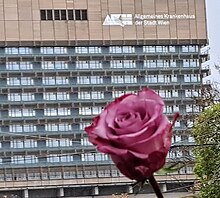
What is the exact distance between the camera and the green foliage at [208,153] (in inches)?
372

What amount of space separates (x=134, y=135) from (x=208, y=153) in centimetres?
936

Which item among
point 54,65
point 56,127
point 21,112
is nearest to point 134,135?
point 56,127

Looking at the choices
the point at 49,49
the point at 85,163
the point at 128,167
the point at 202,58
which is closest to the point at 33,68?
the point at 49,49

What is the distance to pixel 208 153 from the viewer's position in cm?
1002

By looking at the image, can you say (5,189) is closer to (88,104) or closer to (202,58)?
(88,104)

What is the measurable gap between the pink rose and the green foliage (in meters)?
8.17

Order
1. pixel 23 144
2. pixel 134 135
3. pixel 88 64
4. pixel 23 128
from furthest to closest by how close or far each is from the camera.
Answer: pixel 88 64
pixel 23 144
pixel 23 128
pixel 134 135

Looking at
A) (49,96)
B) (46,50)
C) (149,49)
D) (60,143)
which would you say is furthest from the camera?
(149,49)

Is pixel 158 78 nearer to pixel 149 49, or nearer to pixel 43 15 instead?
pixel 149 49

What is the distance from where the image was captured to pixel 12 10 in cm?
3703

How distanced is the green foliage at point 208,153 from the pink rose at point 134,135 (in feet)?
26.8

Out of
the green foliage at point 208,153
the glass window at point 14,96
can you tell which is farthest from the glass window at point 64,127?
the green foliage at point 208,153

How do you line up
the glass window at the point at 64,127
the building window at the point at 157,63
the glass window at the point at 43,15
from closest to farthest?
the glass window at the point at 64,127, the glass window at the point at 43,15, the building window at the point at 157,63

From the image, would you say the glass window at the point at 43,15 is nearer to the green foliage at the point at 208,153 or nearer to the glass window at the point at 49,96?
the glass window at the point at 49,96
